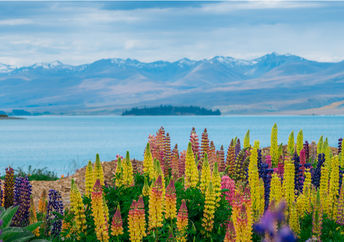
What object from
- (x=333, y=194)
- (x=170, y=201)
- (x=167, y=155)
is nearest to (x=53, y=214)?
(x=170, y=201)

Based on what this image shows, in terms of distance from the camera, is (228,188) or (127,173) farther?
(127,173)

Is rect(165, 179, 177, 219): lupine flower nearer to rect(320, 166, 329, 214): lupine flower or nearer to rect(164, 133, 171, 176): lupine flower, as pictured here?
rect(320, 166, 329, 214): lupine flower

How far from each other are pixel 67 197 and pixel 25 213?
201 inches

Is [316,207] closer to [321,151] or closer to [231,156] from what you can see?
[231,156]

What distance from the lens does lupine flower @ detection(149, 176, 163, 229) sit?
6180 mm

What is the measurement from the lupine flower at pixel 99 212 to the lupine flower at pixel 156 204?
688mm

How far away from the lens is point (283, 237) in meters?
2.10

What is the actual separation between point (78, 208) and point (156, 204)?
143 centimetres

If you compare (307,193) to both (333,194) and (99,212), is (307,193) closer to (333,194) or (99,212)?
(333,194)

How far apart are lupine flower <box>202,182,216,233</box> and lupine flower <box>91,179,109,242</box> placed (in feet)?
5.01

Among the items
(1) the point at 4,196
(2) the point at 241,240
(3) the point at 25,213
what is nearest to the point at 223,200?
(2) the point at 241,240

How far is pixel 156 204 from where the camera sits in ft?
20.5

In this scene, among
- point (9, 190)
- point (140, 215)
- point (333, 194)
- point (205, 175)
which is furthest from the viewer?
point (9, 190)

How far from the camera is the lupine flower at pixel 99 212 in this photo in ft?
20.3
